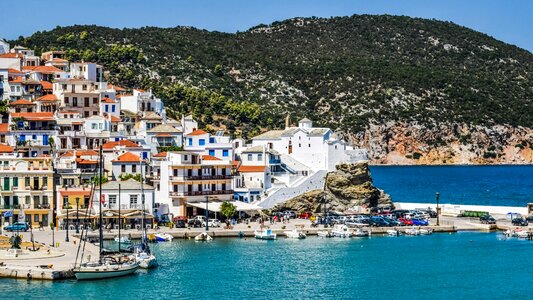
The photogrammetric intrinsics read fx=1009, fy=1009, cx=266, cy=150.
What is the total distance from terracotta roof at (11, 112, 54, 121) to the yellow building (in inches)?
607

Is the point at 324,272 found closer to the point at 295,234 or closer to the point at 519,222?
the point at 295,234

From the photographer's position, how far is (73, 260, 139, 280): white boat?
61188 millimetres

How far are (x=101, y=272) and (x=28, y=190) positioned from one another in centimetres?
2313

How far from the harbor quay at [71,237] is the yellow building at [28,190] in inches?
96.6

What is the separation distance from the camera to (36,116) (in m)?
100

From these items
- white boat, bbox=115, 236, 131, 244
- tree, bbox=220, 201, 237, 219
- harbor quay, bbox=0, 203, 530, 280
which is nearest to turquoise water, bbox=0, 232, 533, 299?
harbor quay, bbox=0, 203, 530, 280

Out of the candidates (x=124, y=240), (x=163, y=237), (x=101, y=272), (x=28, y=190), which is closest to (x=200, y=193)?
(x=163, y=237)

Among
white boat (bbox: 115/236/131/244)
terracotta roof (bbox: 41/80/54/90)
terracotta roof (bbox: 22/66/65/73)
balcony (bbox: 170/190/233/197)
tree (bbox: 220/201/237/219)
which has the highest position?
terracotta roof (bbox: 22/66/65/73)

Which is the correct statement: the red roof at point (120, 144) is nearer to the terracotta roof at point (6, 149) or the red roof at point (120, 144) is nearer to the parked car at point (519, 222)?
the terracotta roof at point (6, 149)

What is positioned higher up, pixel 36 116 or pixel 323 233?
pixel 36 116

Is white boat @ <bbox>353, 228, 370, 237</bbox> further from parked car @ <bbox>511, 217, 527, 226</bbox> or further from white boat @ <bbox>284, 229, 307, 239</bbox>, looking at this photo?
parked car @ <bbox>511, 217, 527, 226</bbox>

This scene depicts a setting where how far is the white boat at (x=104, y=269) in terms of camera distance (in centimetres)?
6119

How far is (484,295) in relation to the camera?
201ft

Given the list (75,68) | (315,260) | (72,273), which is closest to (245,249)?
(315,260)
